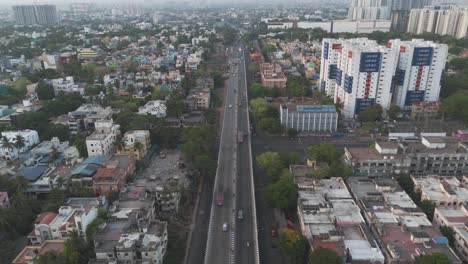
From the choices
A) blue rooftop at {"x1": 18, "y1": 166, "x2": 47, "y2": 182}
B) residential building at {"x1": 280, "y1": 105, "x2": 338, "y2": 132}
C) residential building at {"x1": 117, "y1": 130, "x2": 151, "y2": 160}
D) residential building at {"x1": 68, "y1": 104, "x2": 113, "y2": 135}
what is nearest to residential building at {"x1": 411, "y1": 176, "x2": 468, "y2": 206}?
residential building at {"x1": 280, "y1": 105, "x2": 338, "y2": 132}

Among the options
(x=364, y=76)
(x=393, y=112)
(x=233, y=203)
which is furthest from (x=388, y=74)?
(x=233, y=203)

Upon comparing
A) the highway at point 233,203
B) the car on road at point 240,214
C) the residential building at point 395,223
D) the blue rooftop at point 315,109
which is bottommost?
the highway at point 233,203

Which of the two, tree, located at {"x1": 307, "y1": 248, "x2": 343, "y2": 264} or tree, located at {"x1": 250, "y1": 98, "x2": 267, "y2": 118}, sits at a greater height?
tree, located at {"x1": 307, "y1": 248, "x2": 343, "y2": 264}

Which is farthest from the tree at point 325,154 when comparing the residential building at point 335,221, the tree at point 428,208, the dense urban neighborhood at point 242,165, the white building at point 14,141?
the white building at point 14,141

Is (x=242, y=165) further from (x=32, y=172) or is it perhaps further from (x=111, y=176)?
(x=32, y=172)

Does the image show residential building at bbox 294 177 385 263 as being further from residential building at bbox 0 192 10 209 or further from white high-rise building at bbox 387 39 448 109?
white high-rise building at bbox 387 39 448 109

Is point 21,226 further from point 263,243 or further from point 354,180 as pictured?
point 354,180

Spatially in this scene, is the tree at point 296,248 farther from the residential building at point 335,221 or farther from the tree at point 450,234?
the tree at point 450,234
